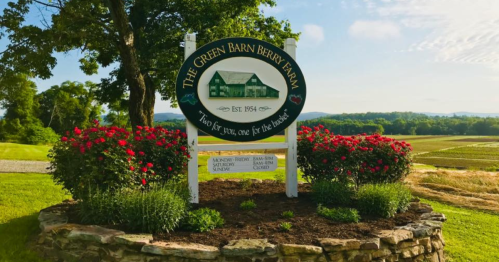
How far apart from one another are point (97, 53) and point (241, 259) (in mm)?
15878

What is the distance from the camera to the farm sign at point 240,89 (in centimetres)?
595

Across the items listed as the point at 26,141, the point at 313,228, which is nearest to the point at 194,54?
the point at 313,228

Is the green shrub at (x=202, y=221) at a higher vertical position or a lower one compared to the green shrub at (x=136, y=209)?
lower

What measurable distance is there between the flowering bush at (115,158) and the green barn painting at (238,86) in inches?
44.9

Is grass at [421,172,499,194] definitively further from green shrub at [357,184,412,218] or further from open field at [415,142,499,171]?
Result: open field at [415,142,499,171]

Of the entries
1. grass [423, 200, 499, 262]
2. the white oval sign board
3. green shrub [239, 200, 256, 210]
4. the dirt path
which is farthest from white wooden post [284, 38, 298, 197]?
the dirt path

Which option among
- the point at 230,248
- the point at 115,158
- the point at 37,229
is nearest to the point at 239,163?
the point at 115,158

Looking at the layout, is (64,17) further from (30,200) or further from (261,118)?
(261,118)

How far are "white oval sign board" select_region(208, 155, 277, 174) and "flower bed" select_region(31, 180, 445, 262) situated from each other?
2.73 feet

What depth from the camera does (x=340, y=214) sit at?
16.1 ft

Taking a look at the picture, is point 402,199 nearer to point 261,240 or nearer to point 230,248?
point 261,240

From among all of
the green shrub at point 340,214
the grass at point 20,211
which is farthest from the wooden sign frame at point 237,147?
the grass at point 20,211

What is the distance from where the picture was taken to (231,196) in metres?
6.26

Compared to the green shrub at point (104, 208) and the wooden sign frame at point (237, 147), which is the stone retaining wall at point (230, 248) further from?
the wooden sign frame at point (237, 147)
